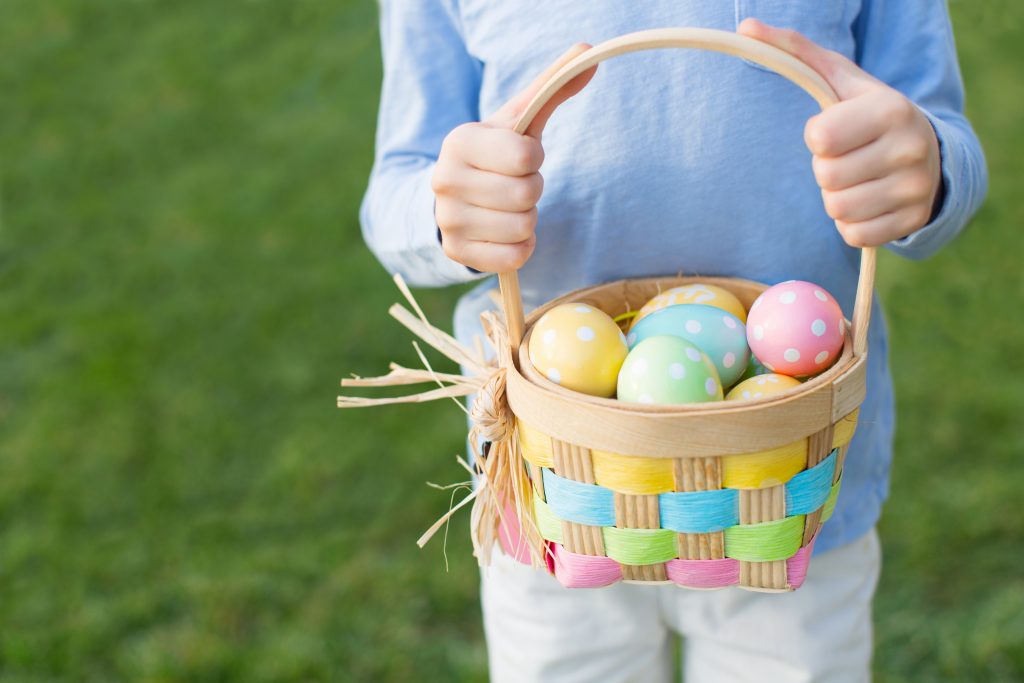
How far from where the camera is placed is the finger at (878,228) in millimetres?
922

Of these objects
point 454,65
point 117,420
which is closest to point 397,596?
point 117,420

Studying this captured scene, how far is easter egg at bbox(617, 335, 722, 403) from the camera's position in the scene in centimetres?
93

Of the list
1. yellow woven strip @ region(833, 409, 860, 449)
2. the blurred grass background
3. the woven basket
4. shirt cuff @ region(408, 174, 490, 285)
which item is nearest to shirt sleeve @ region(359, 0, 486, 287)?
shirt cuff @ region(408, 174, 490, 285)

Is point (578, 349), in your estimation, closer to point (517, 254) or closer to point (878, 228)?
point (517, 254)

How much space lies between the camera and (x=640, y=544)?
94 centimetres

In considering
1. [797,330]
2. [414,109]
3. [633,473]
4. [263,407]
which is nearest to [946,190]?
[797,330]

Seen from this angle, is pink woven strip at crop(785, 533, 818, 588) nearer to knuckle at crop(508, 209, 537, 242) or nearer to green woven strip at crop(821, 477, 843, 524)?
green woven strip at crop(821, 477, 843, 524)

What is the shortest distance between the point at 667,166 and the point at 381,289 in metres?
2.04

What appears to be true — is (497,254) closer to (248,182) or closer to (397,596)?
(397,596)

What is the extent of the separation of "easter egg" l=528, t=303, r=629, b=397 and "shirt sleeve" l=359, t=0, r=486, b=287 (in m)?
0.21

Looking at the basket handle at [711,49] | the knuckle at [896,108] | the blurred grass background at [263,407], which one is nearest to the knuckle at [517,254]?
the basket handle at [711,49]

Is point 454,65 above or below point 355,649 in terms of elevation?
above

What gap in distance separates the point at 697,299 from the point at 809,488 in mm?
225

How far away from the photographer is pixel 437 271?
117 cm
